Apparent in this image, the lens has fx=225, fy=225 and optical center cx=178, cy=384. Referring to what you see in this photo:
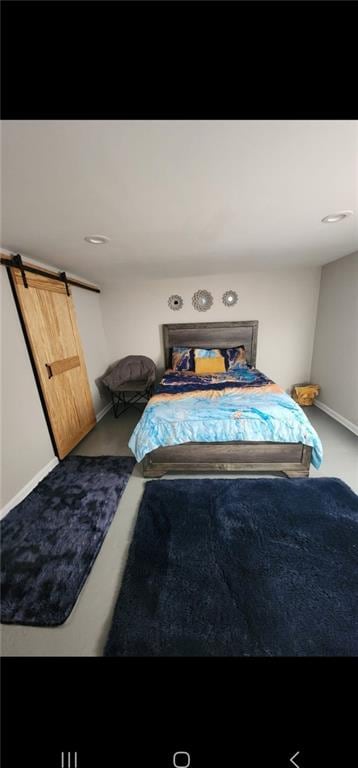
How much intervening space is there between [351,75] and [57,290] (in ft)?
8.41

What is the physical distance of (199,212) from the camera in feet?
4.61

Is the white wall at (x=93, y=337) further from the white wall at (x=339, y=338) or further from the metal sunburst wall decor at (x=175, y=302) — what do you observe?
the white wall at (x=339, y=338)

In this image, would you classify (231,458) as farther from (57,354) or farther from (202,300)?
(202,300)

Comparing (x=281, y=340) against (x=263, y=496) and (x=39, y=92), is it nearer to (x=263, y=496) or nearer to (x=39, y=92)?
(x=263, y=496)

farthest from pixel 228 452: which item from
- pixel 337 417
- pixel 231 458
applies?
pixel 337 417

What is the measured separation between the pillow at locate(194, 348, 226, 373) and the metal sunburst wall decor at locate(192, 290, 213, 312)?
692 mm

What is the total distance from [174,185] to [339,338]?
2743 millimetres

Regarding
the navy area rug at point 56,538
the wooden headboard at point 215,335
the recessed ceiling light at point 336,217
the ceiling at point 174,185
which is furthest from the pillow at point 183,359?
the recessed ceiling light at point 336,217

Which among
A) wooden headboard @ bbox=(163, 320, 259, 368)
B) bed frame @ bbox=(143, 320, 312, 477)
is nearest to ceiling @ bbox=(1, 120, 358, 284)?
wooden headboard @ bbox=(163, 320, 259, 368)

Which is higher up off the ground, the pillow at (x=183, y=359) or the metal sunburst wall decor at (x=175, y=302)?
the metal sunburst wall decor at (x=175, y=302)

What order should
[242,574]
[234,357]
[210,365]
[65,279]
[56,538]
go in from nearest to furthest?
[242,574], [56,538], [65,279], [210,365], [234,357]

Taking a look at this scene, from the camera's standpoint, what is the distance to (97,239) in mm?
1758

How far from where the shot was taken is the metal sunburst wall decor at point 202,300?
133 inches

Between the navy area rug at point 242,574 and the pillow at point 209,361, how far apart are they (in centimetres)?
173
